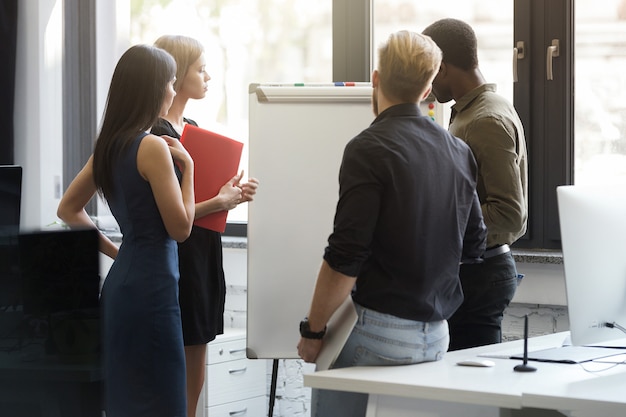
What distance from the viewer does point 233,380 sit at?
3.54 m

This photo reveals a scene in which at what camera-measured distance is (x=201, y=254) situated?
8.97 ft

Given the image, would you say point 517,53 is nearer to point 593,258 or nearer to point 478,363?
point 593,258

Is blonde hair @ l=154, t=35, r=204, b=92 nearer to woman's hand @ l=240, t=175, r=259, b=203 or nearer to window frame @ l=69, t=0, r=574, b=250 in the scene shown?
woman's hand @ l=240, t=175, r=259, b=203

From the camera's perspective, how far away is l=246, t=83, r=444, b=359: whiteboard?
298 centimetres

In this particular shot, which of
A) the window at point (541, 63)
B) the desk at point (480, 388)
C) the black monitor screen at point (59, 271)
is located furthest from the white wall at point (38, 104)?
the black monitor screen at point (59, 271)

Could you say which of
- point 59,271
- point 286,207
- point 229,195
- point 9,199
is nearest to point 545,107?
point 286,207

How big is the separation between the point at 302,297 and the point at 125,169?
965 millimetres

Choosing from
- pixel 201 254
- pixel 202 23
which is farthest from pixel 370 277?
pixel 202 23

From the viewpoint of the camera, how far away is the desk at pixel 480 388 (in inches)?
→ 65.7

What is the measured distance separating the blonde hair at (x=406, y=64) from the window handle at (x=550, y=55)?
158 cm

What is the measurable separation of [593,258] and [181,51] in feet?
5.01

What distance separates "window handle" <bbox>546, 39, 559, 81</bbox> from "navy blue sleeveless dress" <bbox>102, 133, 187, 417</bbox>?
1836mm

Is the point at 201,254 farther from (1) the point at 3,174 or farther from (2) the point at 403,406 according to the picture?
(1) the point at 3,174

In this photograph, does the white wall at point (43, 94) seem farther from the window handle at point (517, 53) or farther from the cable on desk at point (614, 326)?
the cable on desk at point (614, 326)
